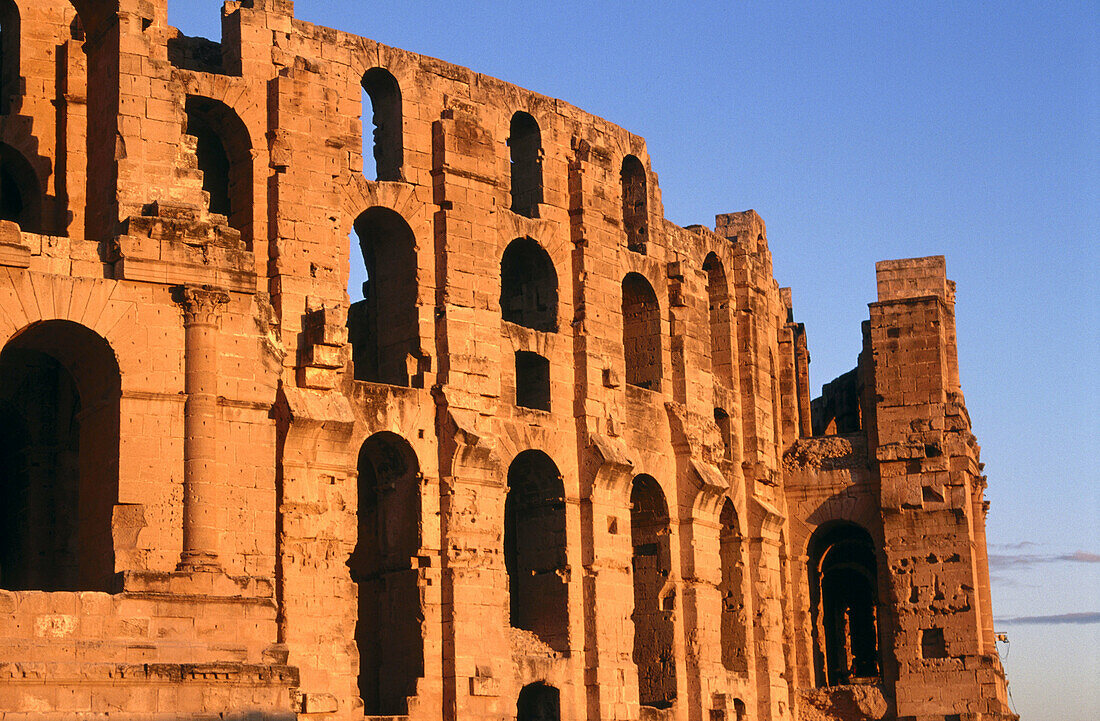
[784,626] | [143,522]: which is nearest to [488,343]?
[143,522]

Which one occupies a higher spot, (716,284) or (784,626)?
(716,284)

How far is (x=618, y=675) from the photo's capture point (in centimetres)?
2939

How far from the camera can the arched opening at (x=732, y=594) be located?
34.1m

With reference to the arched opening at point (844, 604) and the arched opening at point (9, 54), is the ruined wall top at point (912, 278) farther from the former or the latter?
the arched opening at point (9, 54)

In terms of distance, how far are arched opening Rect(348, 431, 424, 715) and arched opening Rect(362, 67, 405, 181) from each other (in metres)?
4.39

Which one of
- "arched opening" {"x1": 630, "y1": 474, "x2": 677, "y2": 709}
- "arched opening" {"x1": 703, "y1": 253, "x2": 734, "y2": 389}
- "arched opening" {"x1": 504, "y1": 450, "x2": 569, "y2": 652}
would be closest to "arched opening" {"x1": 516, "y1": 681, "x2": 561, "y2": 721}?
"arched opening" {"x1": 504, "y1": 450, "x2": 569, "y2": 652}

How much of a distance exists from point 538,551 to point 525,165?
6.65m

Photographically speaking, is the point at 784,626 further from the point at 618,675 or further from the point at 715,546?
the point at 618,675

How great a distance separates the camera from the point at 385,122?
28.5 metres

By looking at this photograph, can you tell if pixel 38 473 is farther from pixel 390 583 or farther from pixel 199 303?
pixel 390 583

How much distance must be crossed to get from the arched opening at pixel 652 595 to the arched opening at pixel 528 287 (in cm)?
365

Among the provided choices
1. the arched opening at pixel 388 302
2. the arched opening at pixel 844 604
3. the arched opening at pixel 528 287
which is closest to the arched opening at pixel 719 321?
the arched opening at pixel 844 604

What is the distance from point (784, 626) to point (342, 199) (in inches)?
585

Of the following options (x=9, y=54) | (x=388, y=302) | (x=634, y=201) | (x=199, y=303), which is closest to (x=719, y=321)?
(x=634, y=201)
